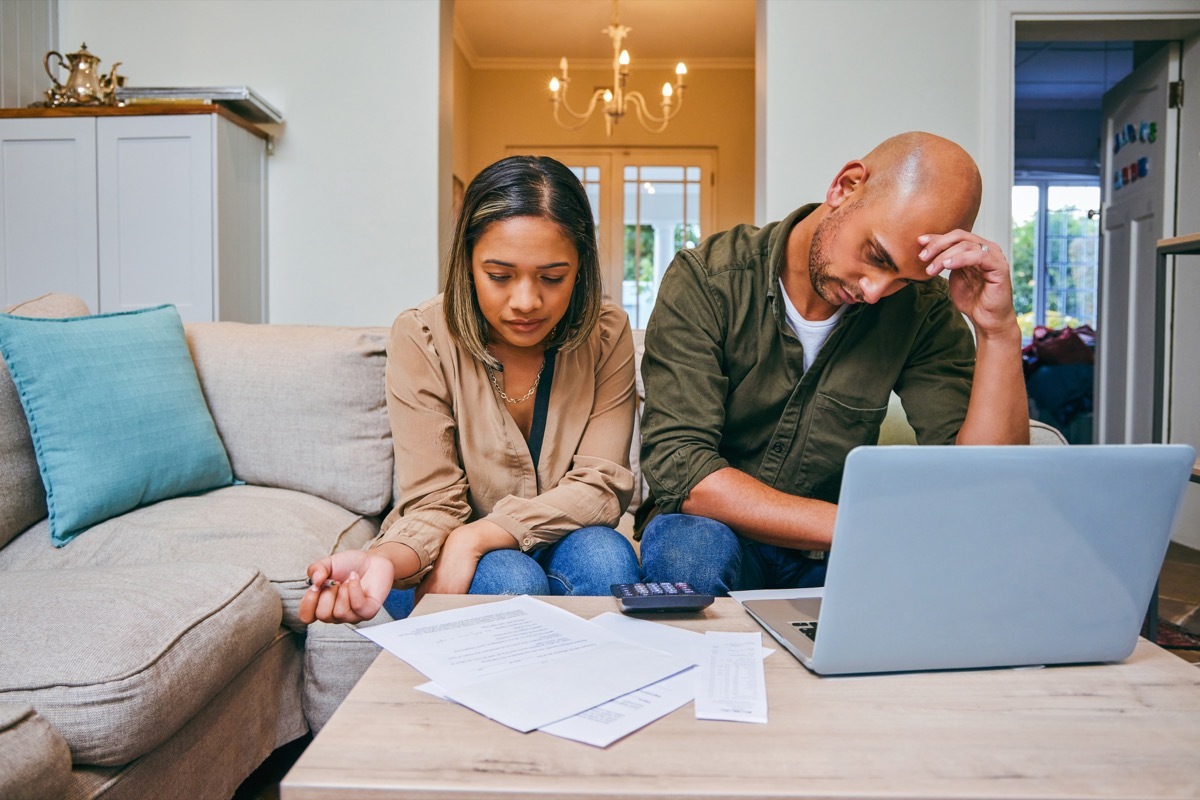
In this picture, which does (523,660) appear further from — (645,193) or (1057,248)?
(1057,248)

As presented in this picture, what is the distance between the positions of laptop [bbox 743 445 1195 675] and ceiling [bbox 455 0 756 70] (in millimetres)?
4799

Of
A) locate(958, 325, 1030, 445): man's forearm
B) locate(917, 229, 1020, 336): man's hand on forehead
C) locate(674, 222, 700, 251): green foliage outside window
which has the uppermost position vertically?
locate(674, 222, 700, 251): green foliage outside window

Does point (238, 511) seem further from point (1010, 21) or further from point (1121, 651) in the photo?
point (1010, 21)

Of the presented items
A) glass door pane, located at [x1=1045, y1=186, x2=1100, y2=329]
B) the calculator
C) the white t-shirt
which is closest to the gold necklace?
the white t-shirt

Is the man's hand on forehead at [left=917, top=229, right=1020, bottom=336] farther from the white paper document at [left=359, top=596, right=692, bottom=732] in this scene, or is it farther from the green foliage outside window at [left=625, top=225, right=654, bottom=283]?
the green foliage outside window at [left=625, top=225, right=654, bottom=283]

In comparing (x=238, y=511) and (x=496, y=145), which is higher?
(x=496, y=145)

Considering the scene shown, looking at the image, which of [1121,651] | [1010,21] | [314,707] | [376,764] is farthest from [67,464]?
[1010,21]

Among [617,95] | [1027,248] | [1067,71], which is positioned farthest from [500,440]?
[1027,248]

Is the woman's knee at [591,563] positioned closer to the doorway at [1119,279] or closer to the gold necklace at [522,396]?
the gold necklace at [522,396]

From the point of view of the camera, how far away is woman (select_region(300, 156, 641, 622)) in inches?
46.3

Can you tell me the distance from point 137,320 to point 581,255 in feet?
3.28

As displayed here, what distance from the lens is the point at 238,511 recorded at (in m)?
1.60

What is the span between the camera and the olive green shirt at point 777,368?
1.32 metres

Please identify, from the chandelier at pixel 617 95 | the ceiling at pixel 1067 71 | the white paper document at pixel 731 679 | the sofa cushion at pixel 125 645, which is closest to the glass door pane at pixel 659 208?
the chandelier at pixel 617 95
